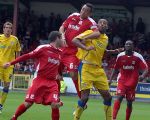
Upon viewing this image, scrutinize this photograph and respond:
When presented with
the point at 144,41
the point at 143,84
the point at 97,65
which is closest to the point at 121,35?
the point at 144,41

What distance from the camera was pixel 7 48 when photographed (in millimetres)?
16797

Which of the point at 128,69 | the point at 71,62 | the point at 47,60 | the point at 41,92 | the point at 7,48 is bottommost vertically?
the point at 41,92

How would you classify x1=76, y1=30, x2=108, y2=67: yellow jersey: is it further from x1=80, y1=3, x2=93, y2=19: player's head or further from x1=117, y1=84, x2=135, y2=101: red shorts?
x1=117, y1=84, x2=135, y2=101: red shorts

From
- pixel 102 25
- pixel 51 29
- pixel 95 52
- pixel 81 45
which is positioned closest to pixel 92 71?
pixel 95 52

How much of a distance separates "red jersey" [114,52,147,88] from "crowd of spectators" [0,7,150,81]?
17743mm

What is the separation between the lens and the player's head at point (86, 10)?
13913mm

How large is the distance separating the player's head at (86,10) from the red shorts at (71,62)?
1043mm

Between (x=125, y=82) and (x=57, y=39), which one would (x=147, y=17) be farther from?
(x=57, y=39)

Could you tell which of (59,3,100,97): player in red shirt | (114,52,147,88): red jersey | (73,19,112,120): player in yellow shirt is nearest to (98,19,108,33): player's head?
(73,19,112,120): player in yellow shirt

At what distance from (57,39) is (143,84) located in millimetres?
16239

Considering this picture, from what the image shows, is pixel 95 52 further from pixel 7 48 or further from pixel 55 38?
pixel 7 48

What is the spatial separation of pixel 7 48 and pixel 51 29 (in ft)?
69.1

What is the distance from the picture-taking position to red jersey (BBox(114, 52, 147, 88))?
1589cm

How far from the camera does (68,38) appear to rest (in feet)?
48.0
